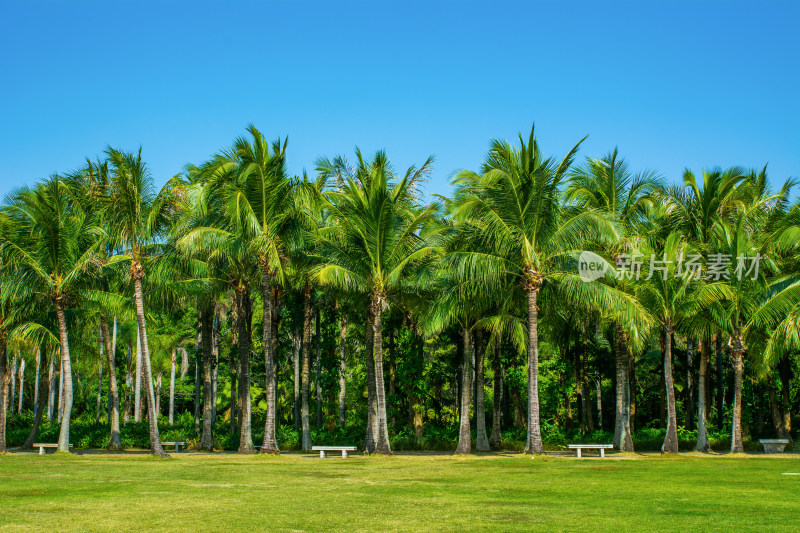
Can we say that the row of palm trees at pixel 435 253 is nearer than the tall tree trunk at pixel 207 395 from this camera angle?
A: Yes

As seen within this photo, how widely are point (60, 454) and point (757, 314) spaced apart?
23.7 m

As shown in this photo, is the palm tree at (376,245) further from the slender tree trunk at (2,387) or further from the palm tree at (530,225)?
the slender tree trunk at (2,387)

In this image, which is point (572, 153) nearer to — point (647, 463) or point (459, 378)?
point (647, 463)

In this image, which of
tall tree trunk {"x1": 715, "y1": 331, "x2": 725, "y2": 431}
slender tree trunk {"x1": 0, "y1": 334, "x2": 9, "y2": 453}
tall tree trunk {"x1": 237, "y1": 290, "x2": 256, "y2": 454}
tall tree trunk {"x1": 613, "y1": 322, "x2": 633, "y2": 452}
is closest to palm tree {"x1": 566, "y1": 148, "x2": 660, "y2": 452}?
tall tree trunk {"x1": 613, "y1": 322, "x2": 633, "y2": 452}

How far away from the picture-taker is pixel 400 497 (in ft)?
39.2

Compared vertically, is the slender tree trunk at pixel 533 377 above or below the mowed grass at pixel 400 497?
above

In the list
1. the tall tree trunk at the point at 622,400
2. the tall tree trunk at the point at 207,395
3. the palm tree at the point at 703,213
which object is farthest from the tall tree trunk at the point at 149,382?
the palm tree at the point at 703,213

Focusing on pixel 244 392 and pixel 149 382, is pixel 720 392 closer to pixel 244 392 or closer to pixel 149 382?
pixel 244 392

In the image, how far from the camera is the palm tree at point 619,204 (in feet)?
84.3

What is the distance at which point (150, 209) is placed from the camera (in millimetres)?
25516

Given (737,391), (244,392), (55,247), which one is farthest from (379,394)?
(55,247)

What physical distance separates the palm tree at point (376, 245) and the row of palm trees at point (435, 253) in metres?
0.07

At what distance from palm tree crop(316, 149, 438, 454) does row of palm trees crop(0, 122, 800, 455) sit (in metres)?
0.07

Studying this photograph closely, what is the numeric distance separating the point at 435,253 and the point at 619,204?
6695 mm
